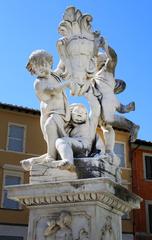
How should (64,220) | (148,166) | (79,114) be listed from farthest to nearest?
(148,166), (79,114), (64,220)

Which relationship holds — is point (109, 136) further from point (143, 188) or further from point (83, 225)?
point (143, 188)

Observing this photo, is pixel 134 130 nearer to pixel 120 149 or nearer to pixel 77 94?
pixel 77 94

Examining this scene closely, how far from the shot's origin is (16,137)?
26734mm

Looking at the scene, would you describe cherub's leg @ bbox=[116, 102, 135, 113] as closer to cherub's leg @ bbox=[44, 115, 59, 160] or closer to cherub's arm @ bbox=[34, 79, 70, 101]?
cherub's arm @ bbox=[34, 79, 70, 101]

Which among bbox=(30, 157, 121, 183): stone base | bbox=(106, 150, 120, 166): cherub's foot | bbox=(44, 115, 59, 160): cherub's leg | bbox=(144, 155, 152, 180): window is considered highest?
bbox=(144, 155, 152, 180): window

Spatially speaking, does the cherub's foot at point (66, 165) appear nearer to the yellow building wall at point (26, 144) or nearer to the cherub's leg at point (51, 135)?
the cherub's leg at point (51, 135)

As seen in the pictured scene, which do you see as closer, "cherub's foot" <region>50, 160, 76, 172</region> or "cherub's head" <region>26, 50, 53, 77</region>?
"cherub's foot" <region>50, 160, 76, 172</region>

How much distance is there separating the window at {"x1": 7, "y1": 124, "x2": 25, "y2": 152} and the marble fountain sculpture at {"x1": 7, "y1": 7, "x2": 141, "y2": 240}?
1982 centimetres

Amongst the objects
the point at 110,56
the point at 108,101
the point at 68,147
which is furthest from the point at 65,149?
the point at 110,56

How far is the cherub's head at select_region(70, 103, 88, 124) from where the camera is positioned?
6.51m

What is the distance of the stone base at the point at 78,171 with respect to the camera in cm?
581

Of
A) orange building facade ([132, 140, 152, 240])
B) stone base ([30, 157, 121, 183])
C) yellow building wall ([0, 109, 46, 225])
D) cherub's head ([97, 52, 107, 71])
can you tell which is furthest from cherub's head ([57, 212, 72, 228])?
orange building facade ([132, 140, 152, 240])

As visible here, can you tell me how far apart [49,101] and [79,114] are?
486 millimetres

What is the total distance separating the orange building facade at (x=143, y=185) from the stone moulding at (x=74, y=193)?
22.6m
